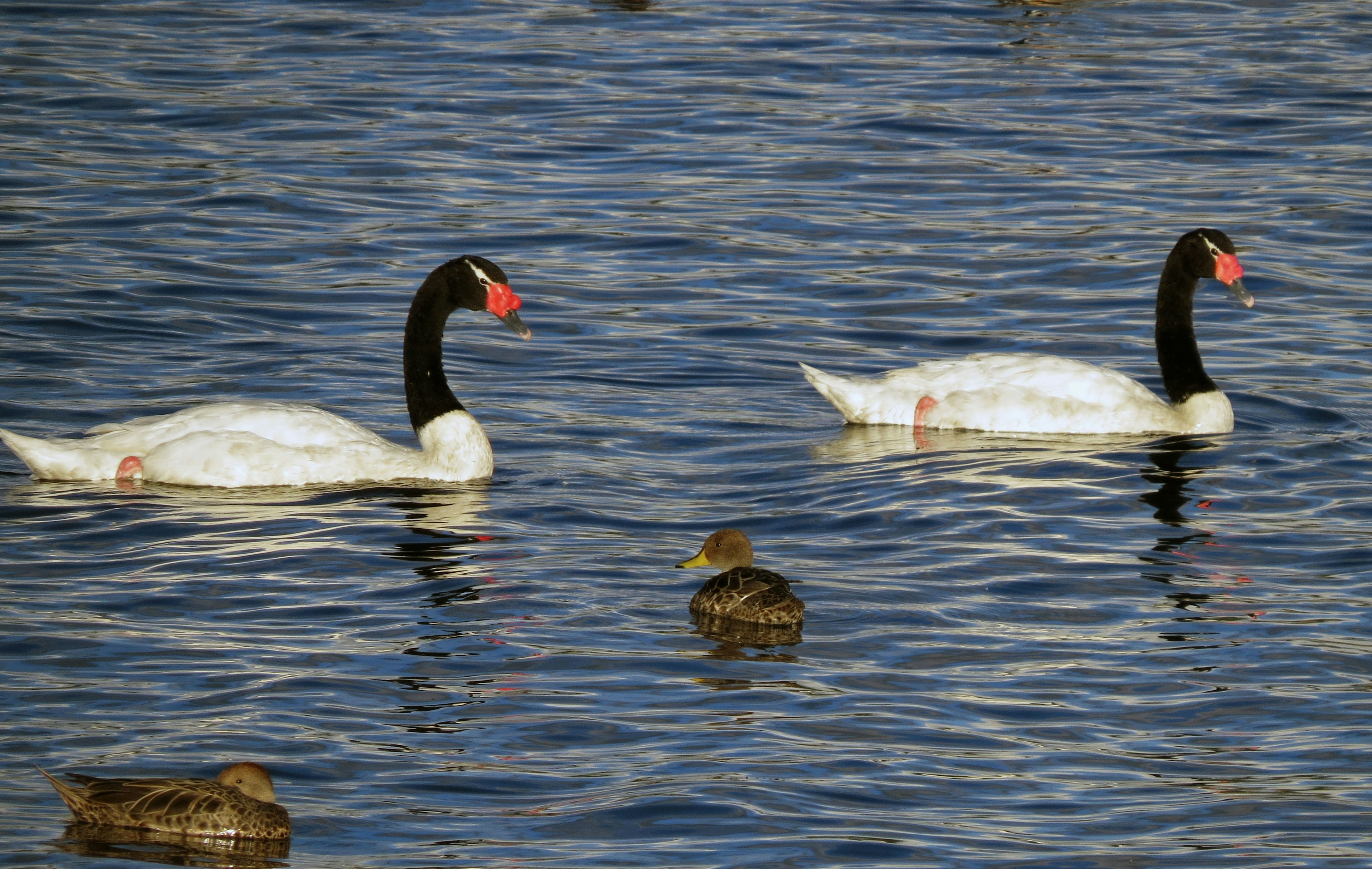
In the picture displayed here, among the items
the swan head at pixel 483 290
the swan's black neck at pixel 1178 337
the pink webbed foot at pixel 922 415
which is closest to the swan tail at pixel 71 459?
the swan head at pixel 483 290

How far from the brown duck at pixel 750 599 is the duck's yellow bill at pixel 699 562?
34cm

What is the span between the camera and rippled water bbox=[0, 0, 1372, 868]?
9195 millimetres

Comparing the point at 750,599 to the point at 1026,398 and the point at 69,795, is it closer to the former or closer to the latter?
the point at 69,795

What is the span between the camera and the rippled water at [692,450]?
920 cm

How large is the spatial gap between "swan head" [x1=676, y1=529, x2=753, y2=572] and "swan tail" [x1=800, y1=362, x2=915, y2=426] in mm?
4136

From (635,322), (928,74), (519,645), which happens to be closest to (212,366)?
(635,322)

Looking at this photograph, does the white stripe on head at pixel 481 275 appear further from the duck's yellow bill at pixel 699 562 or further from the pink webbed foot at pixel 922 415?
the duck's yellow bill at pixel 699 562

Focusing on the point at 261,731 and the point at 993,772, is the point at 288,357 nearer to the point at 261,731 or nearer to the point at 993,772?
the point at 261,731

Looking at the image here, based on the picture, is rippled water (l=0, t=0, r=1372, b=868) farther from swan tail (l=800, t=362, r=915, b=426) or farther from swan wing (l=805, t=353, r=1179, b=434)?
swan tail (l=800, t=362, r=915, b=426)

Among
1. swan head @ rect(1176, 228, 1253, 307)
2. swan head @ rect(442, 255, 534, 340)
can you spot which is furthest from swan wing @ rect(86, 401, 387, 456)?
swan head @ rect(1176, 228, 1253, 307)

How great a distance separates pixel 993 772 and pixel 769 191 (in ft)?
50.2

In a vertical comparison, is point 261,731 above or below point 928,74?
Result: below

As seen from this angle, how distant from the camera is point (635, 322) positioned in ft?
63.9

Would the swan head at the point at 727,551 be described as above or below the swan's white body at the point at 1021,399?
below
